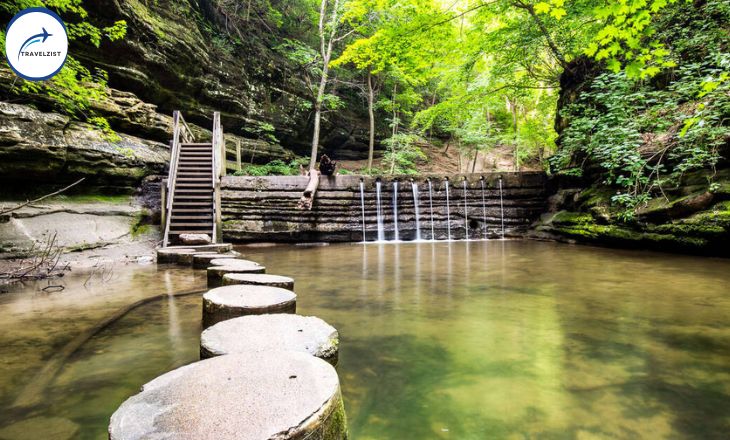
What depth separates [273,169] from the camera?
17062 mm

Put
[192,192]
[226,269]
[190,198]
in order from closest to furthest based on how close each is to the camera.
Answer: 1. [226,269]
2. [190,198]
3. [192,192]

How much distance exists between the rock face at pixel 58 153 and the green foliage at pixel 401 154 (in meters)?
11.8

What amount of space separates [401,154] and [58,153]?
1434 cm

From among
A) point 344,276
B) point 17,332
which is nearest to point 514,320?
point 344,276

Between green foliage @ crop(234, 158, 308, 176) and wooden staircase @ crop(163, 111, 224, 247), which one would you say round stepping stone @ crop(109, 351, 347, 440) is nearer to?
wooden staircase @ crop(163, 111, 224, 247)

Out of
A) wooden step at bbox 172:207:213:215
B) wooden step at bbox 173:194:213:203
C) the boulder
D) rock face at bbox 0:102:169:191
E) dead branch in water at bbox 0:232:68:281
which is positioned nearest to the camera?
dead branch in water at bbox 0:232:68:281

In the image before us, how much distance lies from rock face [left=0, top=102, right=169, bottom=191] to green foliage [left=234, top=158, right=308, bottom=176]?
4.65 metres

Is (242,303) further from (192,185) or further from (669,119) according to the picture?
(669,119)

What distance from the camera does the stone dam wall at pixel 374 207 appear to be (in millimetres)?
10891

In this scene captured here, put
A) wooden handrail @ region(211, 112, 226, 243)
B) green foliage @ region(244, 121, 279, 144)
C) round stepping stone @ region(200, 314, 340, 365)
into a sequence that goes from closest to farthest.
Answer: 1. round stepping stone @ region(200, 314, 340, 365)
2. wooden handrail @ region(211, 112, 226, 243)
3. green foliage @ region(244, 121, 279, 144)

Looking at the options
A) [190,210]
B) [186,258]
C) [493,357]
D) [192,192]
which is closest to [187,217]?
[190,210]

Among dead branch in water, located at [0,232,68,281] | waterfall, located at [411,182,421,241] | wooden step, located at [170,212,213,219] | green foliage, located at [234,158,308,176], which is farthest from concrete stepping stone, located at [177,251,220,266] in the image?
green foliage, located at [234,158,308,176]

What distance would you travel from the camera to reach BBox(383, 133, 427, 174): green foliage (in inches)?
745

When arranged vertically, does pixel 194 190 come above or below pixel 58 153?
below
